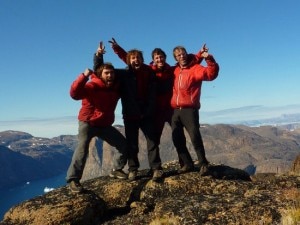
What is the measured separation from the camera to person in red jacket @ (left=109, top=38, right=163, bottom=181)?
14.8 m

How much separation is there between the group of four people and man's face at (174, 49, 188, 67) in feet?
0.13

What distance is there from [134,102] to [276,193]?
6.26m

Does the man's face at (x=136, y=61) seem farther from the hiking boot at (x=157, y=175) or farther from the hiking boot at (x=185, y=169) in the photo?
the hiking boot at (x=185, y=169)

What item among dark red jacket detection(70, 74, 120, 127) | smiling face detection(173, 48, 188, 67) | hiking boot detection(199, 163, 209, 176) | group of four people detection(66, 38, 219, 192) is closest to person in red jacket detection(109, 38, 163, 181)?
group of four people detection(66, 38, 219, 192)

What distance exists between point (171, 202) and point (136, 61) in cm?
568

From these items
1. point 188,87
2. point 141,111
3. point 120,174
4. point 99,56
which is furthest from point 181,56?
point 120,174

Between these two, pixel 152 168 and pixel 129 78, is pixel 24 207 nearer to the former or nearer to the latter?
pixel 152 168

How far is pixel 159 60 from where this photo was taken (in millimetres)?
15500

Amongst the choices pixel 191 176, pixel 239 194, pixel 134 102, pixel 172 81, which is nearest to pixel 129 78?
pixel 134 102

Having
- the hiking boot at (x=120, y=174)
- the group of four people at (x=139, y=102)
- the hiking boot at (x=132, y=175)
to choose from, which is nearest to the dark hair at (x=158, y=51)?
the group of four people at (x=139, y=102)

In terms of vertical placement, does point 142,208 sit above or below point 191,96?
below

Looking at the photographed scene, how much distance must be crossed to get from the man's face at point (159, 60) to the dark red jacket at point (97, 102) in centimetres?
220

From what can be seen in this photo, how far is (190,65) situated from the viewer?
50.0 ft

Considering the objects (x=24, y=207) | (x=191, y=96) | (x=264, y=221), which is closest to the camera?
(x=264, y=221)
